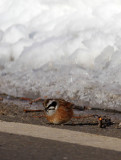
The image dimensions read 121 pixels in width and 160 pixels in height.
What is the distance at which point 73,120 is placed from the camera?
25.2ft

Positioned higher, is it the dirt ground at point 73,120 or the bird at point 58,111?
the bird at point 58,111

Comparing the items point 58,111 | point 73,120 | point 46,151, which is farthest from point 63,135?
point 73,120

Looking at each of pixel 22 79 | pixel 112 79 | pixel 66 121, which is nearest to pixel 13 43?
pixel 22 79

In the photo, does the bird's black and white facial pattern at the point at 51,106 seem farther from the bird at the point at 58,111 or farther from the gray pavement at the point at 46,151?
the gray pavement at the point at 46,151

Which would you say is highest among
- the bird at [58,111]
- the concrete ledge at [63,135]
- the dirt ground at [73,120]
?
the bird at [58,111]

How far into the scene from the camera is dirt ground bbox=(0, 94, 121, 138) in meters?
6.75

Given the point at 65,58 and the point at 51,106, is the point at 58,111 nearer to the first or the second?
the point at 51,106

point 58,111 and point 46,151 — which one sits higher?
point 58,111

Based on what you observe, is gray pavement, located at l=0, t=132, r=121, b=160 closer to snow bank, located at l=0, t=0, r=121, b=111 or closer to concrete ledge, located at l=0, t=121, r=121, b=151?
concrete ledge, located at l=0, t=121, r=121, b=151

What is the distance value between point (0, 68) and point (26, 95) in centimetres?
144

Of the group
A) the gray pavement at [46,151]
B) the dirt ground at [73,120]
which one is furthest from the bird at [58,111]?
the gray pavement at [46,151]

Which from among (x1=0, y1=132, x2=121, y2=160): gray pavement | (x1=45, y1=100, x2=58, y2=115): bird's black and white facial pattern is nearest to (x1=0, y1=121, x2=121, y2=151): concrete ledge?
(x1=0, y1=132, x2=121, y2=160): gray pavement

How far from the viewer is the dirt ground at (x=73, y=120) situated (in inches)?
266

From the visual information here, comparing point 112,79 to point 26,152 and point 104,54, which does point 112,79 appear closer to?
point 104,54
